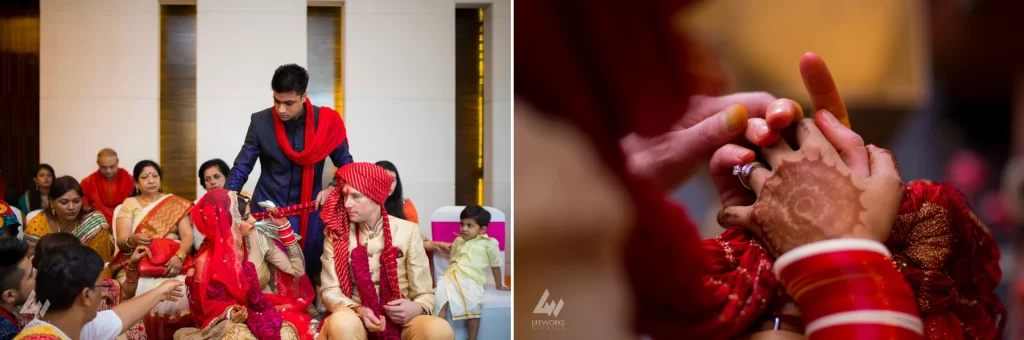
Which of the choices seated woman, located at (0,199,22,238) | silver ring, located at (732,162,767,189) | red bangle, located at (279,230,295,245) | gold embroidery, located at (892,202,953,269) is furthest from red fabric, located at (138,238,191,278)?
gold embroidery, located at (892,202,953,269)

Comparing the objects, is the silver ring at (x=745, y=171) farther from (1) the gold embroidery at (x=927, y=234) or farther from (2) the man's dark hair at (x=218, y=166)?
(2) the man's dark hair at (x=218, y=166)

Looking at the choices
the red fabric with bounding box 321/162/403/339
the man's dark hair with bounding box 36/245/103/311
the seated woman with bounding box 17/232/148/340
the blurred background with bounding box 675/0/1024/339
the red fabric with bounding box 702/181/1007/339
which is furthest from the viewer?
the red fabric with bounding box 321/162/403/339

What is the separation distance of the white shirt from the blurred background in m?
1.88

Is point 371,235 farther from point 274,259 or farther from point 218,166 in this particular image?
point 218,166

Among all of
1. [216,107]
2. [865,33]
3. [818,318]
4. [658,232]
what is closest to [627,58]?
[658,232]

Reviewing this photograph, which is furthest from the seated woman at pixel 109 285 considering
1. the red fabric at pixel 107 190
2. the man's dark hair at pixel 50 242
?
the red fabric at pixel 107 190

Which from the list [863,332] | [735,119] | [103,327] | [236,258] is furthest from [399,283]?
[863,332]

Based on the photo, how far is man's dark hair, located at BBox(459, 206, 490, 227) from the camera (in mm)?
3277

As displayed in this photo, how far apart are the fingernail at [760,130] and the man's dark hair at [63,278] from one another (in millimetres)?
2128

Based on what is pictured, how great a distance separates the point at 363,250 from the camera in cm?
307

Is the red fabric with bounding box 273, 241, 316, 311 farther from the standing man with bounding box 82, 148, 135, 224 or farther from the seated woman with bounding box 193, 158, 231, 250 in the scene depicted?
the standing man with bounding box 82, 148, 135, 224

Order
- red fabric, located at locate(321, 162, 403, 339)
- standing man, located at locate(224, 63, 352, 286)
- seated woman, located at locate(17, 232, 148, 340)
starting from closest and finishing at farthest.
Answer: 1. seated woman, located at locate(17, 232, 148, 340)
2. red fabric, located at locate(321, 162, 403, 339)
3. standing man, located at locate(224, 63, 352, 286)

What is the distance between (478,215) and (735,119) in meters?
1.05

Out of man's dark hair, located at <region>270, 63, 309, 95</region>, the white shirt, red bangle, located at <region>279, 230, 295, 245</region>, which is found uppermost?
man's dark hair, located at <region>270, 63, 309, 95</region>
